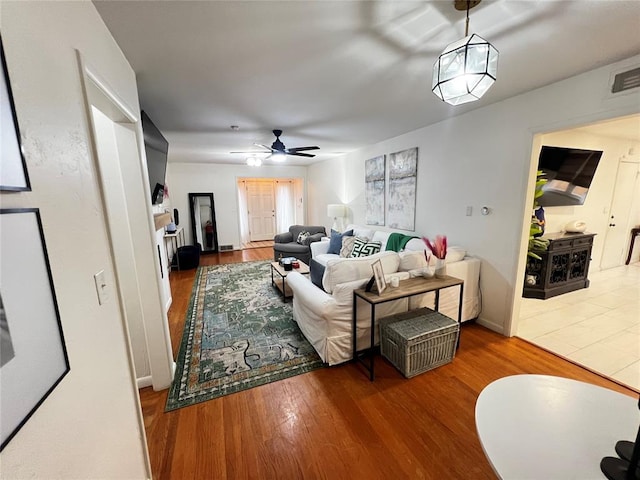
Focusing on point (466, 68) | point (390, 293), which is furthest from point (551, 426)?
point (466, 68)

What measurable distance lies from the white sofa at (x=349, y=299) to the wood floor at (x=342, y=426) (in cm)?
26

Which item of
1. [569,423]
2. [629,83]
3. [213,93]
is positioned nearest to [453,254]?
[629,83]

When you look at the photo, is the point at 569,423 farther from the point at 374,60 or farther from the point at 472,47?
the point at 374,60

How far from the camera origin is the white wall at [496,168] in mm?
2051

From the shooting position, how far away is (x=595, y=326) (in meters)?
2.78

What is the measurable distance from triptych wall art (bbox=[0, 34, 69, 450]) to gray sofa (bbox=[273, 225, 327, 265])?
14.2 feet

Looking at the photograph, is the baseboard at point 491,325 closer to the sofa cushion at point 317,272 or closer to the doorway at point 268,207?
the sofa cushion at point 317,272

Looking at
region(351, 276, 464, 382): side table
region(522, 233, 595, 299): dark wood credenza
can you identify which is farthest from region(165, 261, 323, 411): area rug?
region(522, 233, 595, 299): dark wood credenza

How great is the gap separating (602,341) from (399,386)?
2207 millimetres

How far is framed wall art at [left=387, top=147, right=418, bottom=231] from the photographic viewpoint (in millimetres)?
3787

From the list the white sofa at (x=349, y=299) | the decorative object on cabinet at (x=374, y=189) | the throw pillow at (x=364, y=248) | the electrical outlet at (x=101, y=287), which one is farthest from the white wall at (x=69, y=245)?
the decorative object on cabinet at (x=374, y=189)

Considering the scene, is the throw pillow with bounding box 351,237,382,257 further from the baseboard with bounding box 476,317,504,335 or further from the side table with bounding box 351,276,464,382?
the baseboard with bounding box 476,317,504,335

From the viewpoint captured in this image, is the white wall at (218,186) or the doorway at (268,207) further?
the doorway at (268,207)

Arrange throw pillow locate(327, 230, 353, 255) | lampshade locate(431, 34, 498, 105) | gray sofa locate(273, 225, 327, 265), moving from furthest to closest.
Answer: gray sofa locate(273, 225, 327, 265) → throw pillow locate(327, 230, 353, 255) → lampshade locate(431, 34, 498, 105)
